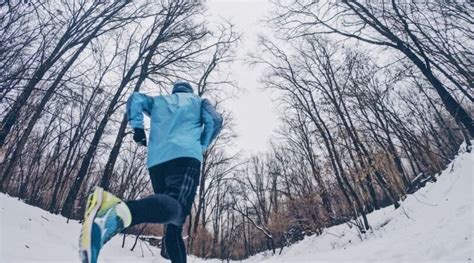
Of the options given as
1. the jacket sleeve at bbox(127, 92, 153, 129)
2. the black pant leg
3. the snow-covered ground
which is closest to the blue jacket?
the jacket sleeve at bbox(127, 92, 153, 129)

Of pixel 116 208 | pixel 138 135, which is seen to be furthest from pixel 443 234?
pixel 116 208

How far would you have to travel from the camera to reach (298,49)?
16797mm

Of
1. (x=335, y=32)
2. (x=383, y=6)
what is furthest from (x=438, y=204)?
(x=335, y=32)

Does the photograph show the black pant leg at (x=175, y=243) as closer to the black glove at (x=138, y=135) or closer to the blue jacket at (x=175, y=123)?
the blue jacket at (x=175, y=123)

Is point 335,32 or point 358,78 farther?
point 358,78

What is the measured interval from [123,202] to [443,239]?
3675 mm

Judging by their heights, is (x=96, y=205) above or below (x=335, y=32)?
below

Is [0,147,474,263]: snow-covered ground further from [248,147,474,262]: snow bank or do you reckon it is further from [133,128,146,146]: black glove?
[133,128,146,146]: black glove

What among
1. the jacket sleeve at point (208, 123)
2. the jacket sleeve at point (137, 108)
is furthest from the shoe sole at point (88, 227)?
the jacket sleeve at point (208, 123)

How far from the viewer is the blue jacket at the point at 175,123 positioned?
2480 millimetres

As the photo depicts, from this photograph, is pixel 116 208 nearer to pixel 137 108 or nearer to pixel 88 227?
pixel 88 227

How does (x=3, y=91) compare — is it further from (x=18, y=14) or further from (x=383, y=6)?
(x=383, y=6)

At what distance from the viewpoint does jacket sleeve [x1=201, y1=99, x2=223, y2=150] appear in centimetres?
283

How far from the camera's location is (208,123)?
283 centimetres
